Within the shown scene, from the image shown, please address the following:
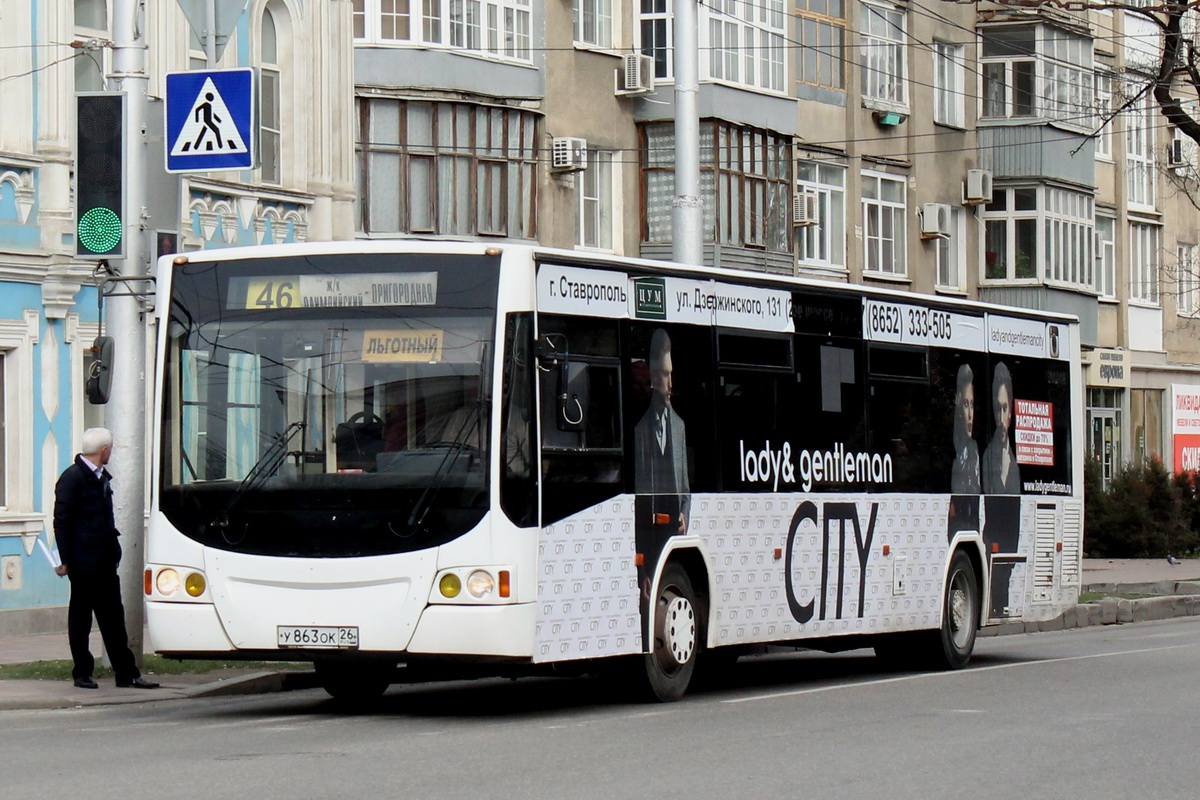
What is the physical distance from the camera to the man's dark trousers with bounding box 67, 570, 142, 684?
15.1 meters

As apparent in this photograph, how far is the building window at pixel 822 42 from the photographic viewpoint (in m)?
40.4

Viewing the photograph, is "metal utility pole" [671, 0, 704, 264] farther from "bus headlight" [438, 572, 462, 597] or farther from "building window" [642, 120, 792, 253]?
"building window" [642, 120, 792, 253]

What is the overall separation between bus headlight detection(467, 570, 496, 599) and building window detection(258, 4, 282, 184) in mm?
14024

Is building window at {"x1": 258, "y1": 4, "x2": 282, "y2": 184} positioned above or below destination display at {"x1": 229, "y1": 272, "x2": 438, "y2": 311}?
above

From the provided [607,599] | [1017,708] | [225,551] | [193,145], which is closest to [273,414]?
[225,551]

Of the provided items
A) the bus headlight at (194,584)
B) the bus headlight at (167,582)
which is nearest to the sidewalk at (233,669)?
the bus headlight at (167,582)

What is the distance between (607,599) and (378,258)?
8.28 ft

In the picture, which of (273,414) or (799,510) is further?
(799,510)

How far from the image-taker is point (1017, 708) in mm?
13703

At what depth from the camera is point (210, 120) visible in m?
16.0

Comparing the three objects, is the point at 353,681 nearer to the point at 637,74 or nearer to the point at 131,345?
the point at 131,345

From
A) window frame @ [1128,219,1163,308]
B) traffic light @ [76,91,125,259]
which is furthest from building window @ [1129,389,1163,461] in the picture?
traffic light @ [76,91,125,259]

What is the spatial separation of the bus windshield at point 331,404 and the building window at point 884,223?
3072cm

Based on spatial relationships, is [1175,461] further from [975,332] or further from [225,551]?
[225,551]
